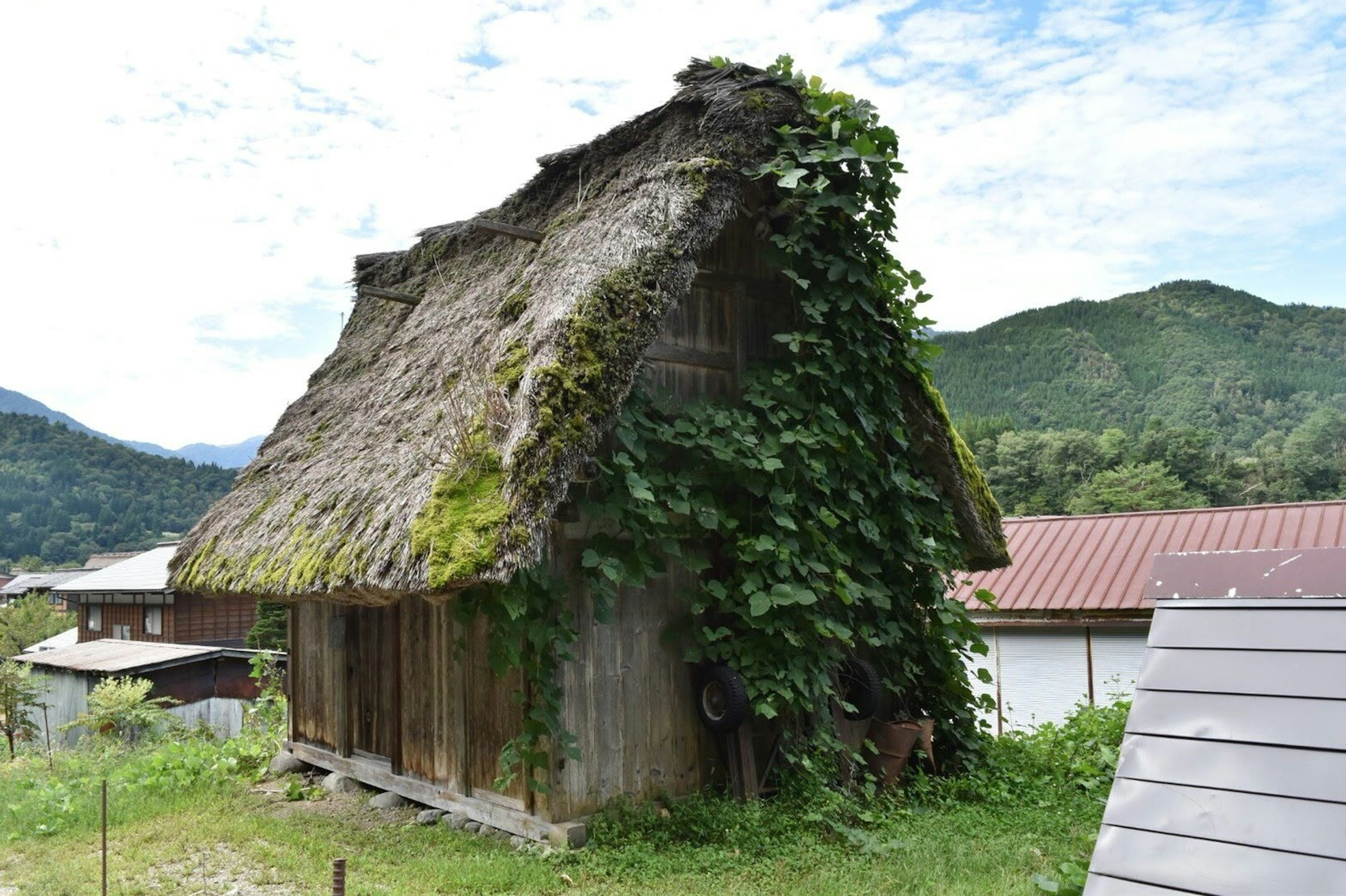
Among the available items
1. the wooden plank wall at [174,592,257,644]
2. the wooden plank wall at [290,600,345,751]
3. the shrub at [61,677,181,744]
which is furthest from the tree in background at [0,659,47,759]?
the wooden plank wall at [290,600,345,751]

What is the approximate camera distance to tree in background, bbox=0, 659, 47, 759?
1767 cm

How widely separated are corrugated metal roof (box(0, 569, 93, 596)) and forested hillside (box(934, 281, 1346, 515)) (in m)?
45.9

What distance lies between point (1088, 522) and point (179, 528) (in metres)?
59.6

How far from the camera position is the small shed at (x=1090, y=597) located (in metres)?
16.2

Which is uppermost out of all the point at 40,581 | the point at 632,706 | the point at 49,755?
the point at 632,706

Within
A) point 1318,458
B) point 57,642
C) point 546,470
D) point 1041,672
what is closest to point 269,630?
point 57,642

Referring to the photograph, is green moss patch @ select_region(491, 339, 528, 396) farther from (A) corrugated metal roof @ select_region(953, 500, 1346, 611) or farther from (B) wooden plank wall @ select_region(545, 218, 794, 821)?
(A) corrugated metal roof @ select_region(953, 500, 1346, 611)

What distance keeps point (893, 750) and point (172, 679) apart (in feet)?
58.2

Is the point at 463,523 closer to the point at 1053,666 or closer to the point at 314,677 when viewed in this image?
the point at 314,677

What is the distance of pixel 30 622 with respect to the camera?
126 feet

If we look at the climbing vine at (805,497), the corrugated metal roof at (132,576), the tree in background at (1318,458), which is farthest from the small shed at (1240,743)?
the tree in background at (1318,458)

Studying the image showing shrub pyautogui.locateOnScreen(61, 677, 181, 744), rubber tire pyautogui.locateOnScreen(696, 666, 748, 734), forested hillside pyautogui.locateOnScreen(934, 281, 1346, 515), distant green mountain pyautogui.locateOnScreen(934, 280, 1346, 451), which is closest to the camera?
rubber tire pyautogui.locateOnScreen(696, 666, 748, 734)

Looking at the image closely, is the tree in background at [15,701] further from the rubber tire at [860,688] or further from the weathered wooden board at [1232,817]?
the weathered wooden board at [1232,817]

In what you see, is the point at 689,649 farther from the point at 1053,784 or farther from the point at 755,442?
the point at 1053,784
